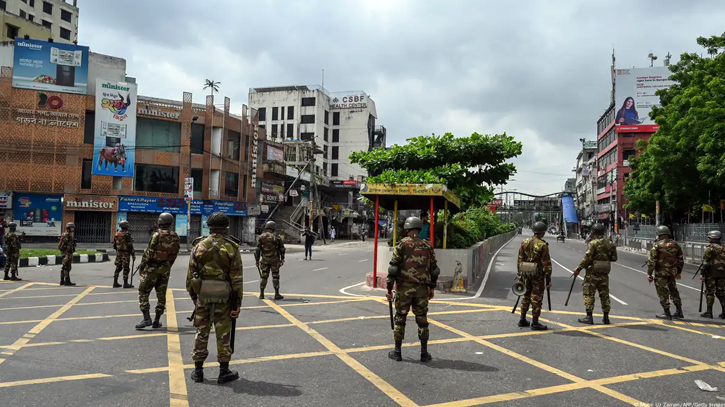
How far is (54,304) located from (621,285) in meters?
14.0

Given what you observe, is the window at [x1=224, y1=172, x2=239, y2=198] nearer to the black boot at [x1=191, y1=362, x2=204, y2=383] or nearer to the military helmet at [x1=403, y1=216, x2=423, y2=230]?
the military helmet at [x1=403, y1=216, x2=423, y2=230]

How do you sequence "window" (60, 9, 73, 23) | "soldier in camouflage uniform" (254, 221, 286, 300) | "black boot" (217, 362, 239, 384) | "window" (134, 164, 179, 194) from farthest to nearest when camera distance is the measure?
"window" (60, 9, 73, 23)
"window" (134, 164, 179, 194)
"soldier in camouflage uniform" (254, 221, 286, 300)
"black boot" (217, 362, 239, 384)

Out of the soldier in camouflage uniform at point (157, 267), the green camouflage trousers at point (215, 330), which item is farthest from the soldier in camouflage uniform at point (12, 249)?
the green camouflage trousers at point (215, 330)

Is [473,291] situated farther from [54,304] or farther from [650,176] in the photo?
[650,176]

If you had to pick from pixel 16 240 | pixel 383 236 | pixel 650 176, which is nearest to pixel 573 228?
pixel 383 236

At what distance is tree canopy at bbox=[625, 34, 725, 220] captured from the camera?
21172 mm

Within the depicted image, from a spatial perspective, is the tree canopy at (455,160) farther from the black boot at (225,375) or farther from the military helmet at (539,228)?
Answer: the black boot at (225,375)

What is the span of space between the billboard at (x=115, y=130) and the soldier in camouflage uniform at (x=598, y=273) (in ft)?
97.7

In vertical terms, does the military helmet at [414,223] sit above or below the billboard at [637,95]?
below

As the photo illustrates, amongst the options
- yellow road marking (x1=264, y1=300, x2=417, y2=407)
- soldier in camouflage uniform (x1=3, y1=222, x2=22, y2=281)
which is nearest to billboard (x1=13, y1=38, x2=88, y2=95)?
soldier in camouflage uniform (x1=3, y1=222, x2=22, y2=281)

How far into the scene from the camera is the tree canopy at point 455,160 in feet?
48.5

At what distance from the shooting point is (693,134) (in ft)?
77.7

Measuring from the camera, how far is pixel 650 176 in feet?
101

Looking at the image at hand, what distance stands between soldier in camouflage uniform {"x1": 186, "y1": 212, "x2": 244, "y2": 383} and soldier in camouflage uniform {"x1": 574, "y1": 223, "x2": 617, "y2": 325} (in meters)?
5.77
